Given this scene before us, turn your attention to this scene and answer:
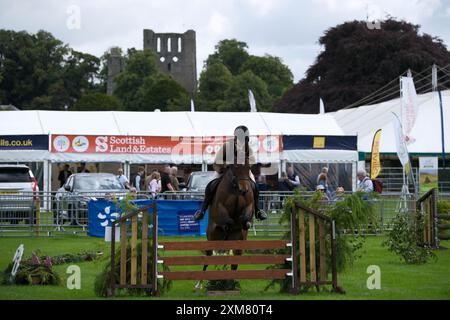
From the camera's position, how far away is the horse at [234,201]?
1488cm

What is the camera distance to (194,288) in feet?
49.4

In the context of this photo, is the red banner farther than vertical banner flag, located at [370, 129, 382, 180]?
Yes

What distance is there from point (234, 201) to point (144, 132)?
24.3 m

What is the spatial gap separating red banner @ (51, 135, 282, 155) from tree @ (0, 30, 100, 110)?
175 feet

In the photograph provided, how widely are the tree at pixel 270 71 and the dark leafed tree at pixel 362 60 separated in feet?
118

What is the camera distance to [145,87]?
4803 inches

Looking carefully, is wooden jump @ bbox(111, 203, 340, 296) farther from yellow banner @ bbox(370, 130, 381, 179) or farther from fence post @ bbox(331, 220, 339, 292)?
yellow banner @ bbox(370, 130, 381, 179)

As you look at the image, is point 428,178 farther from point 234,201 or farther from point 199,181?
point 234,201

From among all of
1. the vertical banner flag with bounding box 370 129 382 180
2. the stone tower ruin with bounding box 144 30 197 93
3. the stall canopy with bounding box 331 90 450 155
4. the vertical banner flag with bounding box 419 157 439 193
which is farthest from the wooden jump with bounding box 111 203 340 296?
the stone tower ruin with bounding box 144 30 197 93

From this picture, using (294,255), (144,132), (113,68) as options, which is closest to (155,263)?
(294,255)

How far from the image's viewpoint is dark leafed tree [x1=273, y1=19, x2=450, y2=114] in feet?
255
